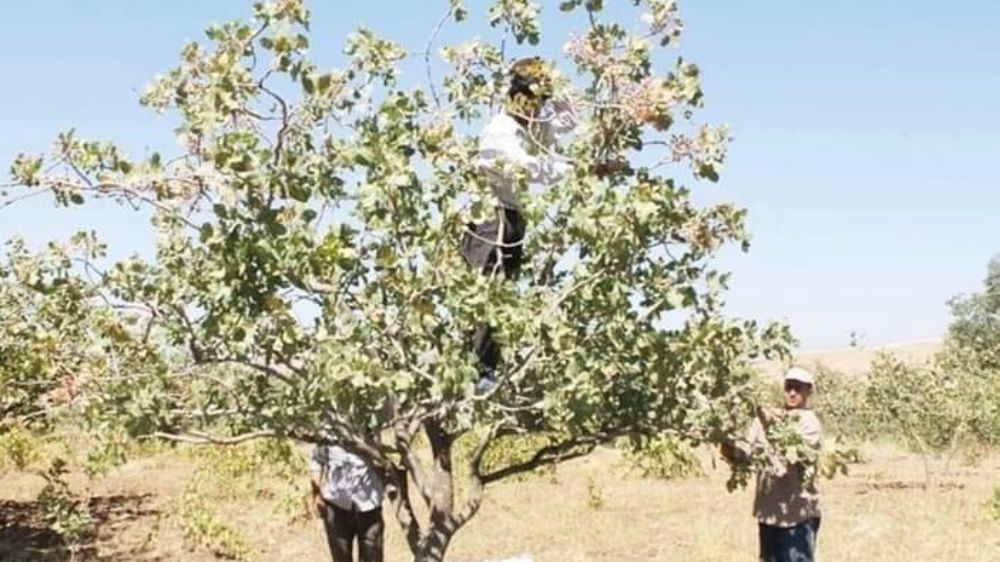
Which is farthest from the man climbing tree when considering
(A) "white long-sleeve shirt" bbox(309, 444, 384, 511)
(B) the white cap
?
(A) "white long-sleeve shirt" bbox(309, 444, 384, 511)

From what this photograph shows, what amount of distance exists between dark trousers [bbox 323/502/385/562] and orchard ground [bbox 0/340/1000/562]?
16.3ft

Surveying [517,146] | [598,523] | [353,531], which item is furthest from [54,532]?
[517,146]

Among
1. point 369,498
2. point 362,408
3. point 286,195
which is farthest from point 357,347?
point 369,498

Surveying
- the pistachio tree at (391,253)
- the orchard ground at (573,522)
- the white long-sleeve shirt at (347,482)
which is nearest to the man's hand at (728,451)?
the pistachio tree at (391,253)

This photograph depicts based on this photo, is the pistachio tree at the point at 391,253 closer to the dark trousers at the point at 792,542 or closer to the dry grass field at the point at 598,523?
the dark trousers at the point at 792,542

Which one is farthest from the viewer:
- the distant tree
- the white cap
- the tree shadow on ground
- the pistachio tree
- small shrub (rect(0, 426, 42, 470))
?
the distant tree

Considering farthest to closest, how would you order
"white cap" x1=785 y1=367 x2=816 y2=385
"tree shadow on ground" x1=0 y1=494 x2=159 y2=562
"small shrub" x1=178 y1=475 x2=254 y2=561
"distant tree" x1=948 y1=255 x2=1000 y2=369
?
"distant tree" x1=948 y1=255 x2=1000 y2=369, "small shrub" x1=178 y1=475 x2=254 y2=561, "tree shadow on ground" x1=0 y1=494 x2=159 y2=562, "white cap" x1=785 y1=367 x2=816 y2=385

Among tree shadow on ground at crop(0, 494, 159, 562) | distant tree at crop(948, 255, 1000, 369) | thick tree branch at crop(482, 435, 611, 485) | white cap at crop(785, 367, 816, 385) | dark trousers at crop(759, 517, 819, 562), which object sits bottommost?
dark trousers at crop(759, 517, 819, 562)

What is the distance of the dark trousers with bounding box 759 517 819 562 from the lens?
9461mm

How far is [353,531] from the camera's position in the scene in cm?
969

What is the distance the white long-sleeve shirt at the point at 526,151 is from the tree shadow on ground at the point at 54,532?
10107 mm

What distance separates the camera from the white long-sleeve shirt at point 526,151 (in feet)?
15.3

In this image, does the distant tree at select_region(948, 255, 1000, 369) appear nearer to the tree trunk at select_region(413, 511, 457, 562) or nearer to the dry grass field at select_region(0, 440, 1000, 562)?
the dry grass field at select_region(0, 440, 1000, 562)

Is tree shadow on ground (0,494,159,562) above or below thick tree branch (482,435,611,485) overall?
above
